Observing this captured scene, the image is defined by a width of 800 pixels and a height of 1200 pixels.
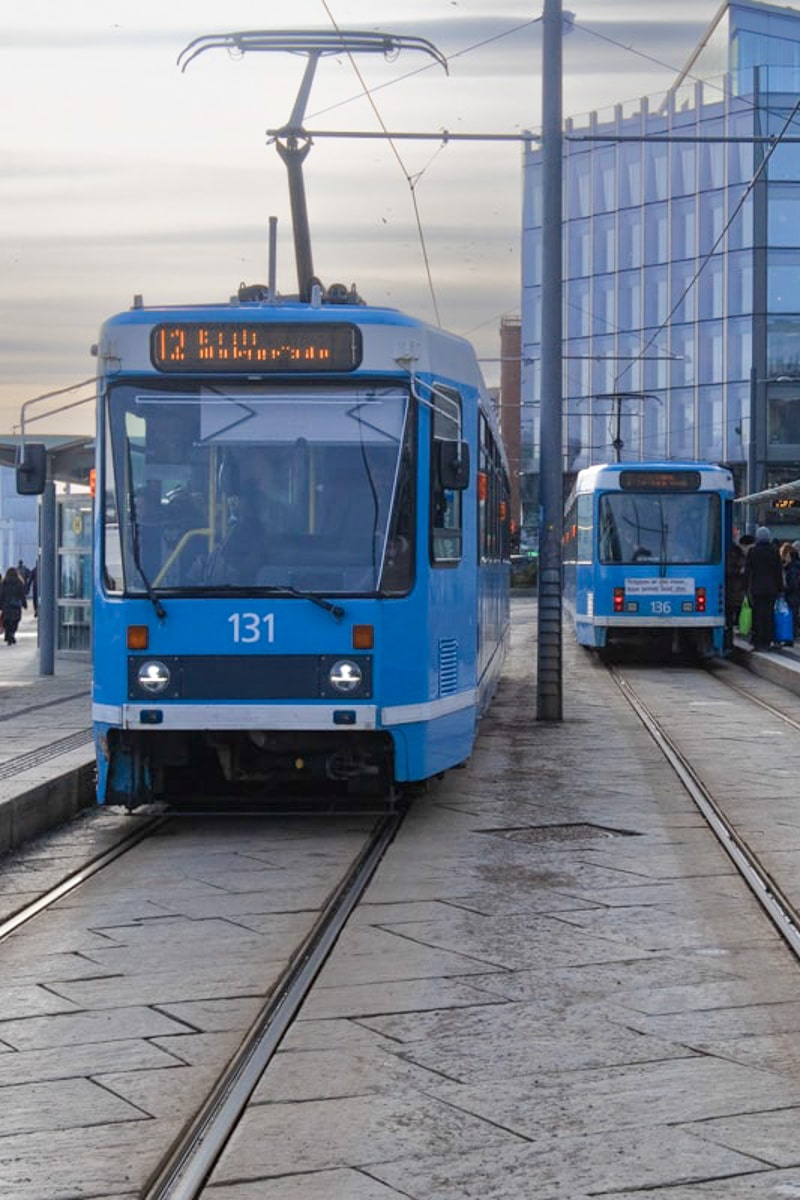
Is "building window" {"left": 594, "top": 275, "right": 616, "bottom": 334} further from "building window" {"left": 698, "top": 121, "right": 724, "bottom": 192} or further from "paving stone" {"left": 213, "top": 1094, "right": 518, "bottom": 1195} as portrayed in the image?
"paving stone" {"left": 213, "top": 1094, "right": 518, "bottom": 1195}

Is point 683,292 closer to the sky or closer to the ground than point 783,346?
closer to the sky

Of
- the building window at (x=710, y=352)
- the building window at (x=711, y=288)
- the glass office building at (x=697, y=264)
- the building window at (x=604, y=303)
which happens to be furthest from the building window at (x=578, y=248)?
the building window at (x=710, y=352)

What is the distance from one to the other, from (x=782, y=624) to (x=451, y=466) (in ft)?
58.1

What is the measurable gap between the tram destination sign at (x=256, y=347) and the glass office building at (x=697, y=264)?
45491mm

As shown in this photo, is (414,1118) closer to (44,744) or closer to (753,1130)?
(753,1130)

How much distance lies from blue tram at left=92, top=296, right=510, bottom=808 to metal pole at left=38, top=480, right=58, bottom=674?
11704mm

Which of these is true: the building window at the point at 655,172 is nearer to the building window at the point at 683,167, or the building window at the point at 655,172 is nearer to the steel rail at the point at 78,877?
the building window at the point at 683,167

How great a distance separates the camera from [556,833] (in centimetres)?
1016

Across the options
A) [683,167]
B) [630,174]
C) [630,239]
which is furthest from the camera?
[630,239]

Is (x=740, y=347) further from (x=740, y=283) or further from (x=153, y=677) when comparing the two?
(x=153, y=677)

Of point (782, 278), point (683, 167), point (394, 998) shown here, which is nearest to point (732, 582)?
point (394, 998)

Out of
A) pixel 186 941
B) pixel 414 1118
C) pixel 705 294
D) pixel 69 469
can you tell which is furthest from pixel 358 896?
pixel 705 294

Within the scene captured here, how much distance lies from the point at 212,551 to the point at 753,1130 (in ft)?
18.8

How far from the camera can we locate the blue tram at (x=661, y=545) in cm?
2497
